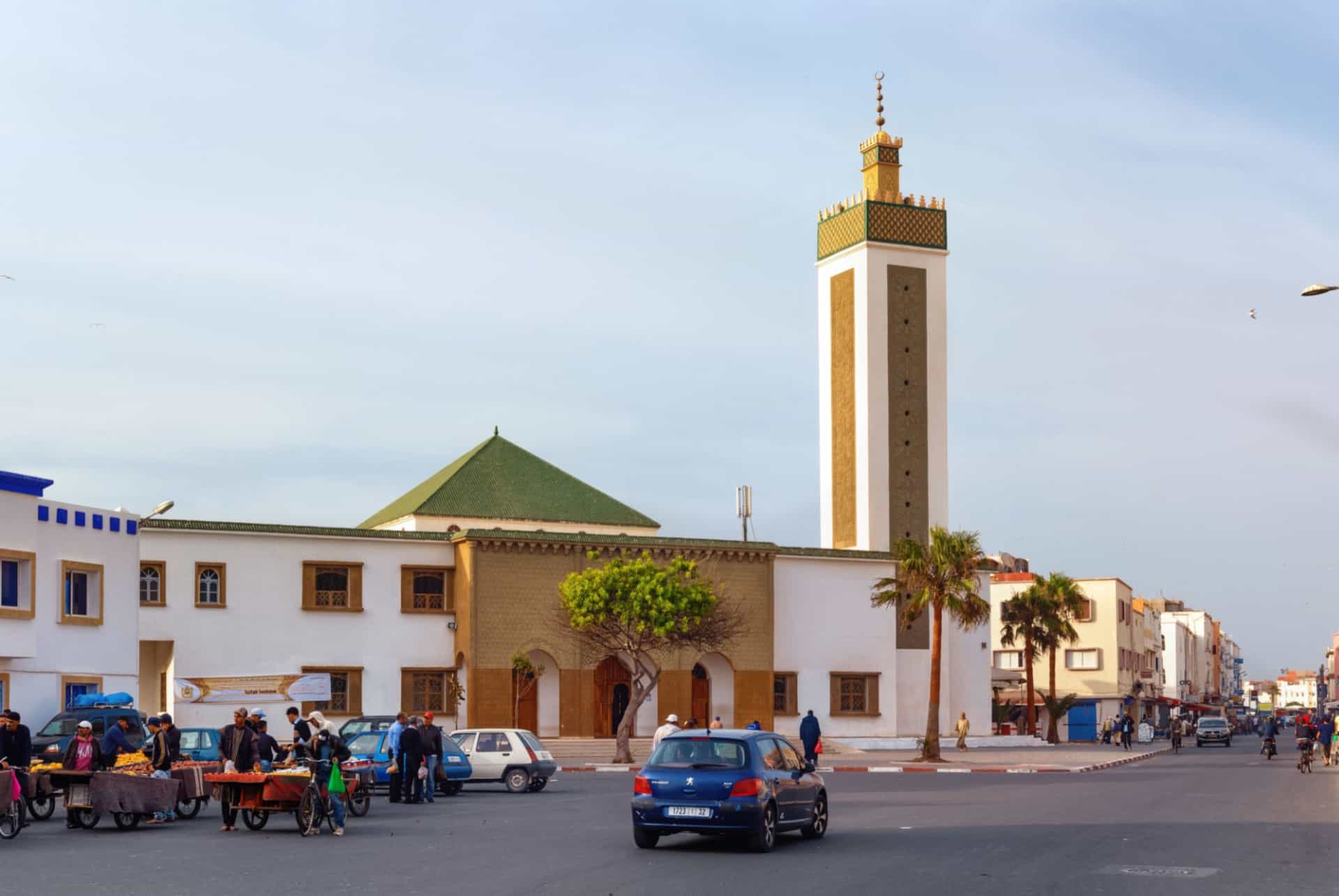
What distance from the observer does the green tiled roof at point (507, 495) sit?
60.1 metres

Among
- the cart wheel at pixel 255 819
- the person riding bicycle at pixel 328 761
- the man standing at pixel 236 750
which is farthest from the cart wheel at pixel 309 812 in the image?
the man standing at pixel 236 750

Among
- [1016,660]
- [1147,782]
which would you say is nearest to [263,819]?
[1147,782]

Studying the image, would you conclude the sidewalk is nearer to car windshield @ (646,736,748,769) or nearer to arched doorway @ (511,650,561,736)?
arched doorway @ (511,650,561,736)

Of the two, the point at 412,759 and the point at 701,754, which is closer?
the point at 701,754

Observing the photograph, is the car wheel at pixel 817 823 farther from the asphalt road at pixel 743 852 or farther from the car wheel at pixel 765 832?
the car wheel at pixel 765 832

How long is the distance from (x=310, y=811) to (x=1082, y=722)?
72710 mm

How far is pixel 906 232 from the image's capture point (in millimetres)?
69312

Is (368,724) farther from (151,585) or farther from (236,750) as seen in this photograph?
(151,585)

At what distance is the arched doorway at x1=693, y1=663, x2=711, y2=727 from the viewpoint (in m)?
58.1

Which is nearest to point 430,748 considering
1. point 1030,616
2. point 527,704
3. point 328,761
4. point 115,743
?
point 115,743

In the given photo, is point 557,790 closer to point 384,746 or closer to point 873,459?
point 384,746

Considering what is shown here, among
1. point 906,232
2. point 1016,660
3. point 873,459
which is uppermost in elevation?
point 906,232

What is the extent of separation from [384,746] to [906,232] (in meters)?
42.9

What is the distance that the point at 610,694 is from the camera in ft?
187
